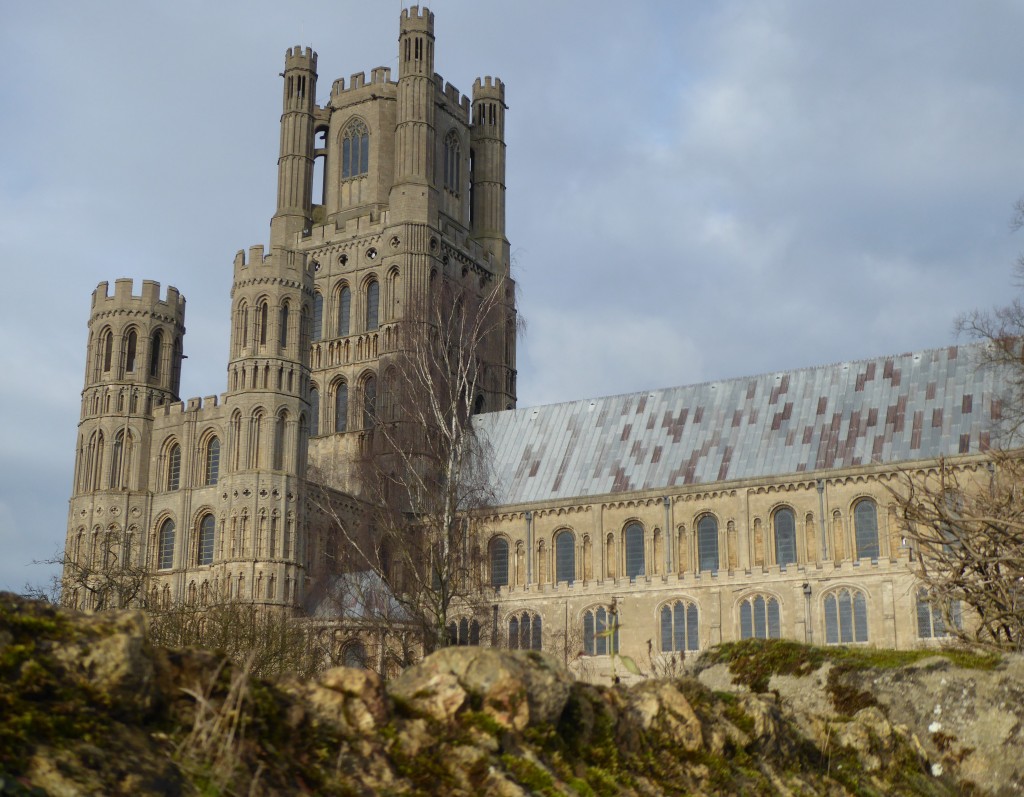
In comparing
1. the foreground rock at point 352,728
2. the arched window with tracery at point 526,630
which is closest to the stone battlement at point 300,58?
the arched window with tracery at point 526,630

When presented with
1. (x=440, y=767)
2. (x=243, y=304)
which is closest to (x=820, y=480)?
(x=243, y=304)

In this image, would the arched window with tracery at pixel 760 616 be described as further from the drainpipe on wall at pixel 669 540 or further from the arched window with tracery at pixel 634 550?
the arched window with tracery at pixel 634 550

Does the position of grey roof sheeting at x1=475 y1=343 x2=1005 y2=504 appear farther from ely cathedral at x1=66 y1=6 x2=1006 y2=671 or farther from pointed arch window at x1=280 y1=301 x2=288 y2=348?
pointed arch window at x1=280 y1=301 x2=288 y2=348

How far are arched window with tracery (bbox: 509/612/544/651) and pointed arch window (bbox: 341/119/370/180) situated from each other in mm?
28602

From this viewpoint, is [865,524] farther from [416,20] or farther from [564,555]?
[416,20]

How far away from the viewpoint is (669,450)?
5431 centimetres

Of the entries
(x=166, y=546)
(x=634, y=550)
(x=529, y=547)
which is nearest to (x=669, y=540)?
(x=634, y=550)

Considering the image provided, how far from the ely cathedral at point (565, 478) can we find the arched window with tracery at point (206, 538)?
0.11 m

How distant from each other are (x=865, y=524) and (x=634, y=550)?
923 cm

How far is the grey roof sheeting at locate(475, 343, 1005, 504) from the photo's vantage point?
162 feet

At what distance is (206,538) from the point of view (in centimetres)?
5491

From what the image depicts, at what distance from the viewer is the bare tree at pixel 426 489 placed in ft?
121

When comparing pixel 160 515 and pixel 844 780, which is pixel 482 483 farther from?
pixel 844 780

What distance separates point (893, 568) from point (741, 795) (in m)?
40.7
